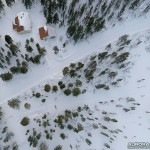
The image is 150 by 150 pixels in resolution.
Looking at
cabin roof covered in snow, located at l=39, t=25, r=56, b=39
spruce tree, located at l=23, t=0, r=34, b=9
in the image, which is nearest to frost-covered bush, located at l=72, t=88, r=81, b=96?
cabin roof covered in snow, located at l=39, t=25, r=56, b=39

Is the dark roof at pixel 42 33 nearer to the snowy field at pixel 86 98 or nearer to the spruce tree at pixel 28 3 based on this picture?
the snowy field at pixel 86 98

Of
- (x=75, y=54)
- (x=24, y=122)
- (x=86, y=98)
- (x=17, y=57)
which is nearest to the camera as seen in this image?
(x=24, y=122)

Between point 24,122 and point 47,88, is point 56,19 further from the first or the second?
point 24,122

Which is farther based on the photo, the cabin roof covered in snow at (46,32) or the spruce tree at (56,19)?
the cabin roof covered in snow at (46,32)

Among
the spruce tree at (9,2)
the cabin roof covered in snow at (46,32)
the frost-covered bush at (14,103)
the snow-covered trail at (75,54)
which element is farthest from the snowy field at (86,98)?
the cabin roof covered in snow at (46,32)

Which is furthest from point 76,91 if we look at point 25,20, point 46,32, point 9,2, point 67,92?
point 9,2

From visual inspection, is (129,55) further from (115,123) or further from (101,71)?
(115,123)

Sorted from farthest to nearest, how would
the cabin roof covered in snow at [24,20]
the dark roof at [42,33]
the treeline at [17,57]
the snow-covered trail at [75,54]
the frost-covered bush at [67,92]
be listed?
1. the dark roof at [42,33]
2. the cabin roof covered in snow at [24,20]
3. the snow-covered trail at [75,54]
4. the treeline at [17,57]
5. the frost-covered bush at [67,92]

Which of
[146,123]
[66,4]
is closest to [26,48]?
[66,4]
